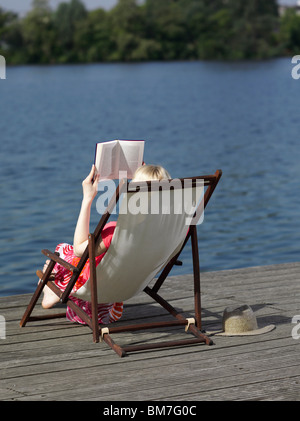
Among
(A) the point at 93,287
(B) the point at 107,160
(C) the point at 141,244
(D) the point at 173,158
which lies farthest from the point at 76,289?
(D) the point at 173,158

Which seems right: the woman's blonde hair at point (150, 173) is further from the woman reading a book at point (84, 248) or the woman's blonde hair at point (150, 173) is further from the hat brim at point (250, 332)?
the hat brim at point (250, 332)

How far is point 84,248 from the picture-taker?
4137 mm

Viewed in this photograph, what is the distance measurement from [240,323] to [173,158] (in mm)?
15287

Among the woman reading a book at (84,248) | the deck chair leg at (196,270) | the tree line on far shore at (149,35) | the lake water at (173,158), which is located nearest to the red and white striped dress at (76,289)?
the woman reading a book at (84,248)

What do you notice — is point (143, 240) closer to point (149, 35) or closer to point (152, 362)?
point (152, 362)

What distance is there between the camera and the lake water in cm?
1076

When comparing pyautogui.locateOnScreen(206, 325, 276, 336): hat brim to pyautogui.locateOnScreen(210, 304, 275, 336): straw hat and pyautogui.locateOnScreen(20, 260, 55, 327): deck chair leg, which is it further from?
pyautogui.locateOnScreen(20, 260, 55, 327): deck chair leg

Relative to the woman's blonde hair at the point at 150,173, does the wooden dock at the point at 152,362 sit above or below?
below

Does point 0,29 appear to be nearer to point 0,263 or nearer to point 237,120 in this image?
point 237,120

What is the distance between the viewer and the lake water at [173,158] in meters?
10.8

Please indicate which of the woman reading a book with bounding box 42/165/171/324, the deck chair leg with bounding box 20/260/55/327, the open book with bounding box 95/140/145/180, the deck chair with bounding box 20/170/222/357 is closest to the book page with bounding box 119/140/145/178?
the open book with bounding box 95/140/145/180

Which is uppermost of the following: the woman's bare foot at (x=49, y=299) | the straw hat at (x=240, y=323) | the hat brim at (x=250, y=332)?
the straw hat at (x=240, y=323)

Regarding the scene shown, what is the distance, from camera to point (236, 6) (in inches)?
4156

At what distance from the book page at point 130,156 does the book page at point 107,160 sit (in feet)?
0.13
